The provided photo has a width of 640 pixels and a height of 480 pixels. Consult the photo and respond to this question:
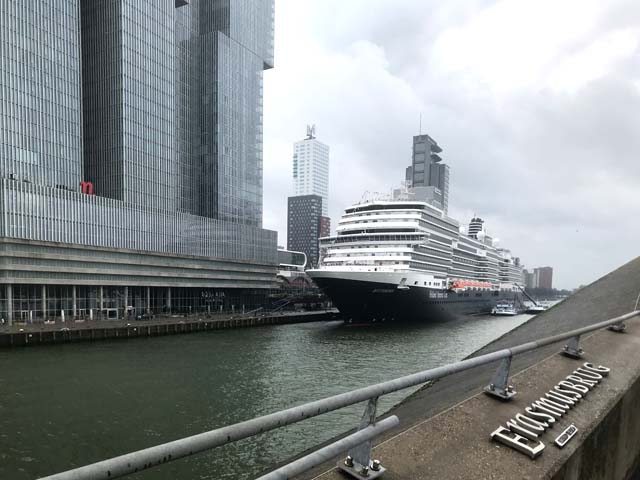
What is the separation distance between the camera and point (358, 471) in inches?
141

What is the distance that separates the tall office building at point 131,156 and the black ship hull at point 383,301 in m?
31.9

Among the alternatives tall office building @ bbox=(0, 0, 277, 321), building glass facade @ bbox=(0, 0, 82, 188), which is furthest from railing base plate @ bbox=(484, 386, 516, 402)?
building glass facade @ bbox=(0, 0, 82, 188)

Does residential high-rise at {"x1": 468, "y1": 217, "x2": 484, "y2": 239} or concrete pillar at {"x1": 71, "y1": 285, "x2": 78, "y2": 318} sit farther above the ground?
residential high-rise at {"x1": 468, "y1": 217, "x2": 484, "y2": 239}

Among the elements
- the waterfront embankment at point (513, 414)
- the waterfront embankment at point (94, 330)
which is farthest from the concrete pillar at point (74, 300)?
the waterfront embankment at point (513, 414)

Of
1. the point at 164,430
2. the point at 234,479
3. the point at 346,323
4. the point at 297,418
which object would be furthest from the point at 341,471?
the point at 346,323

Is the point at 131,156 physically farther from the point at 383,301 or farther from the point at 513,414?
the point at 513,414

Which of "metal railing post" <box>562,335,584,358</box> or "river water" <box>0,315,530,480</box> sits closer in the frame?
"metal railing post" <box>562,335,584,358</box>

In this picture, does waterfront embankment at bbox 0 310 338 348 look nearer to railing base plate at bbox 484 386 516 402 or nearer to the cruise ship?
the cruise ship

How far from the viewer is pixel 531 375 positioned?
252 inches

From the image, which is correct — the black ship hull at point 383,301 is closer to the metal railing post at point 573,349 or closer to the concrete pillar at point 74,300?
the concrete pillar at point 74,300

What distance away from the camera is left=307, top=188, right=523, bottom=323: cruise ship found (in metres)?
57.0

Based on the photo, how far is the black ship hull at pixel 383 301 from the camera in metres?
56.7

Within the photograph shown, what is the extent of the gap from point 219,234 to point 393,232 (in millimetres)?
39489

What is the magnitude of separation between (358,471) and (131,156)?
279 feet
